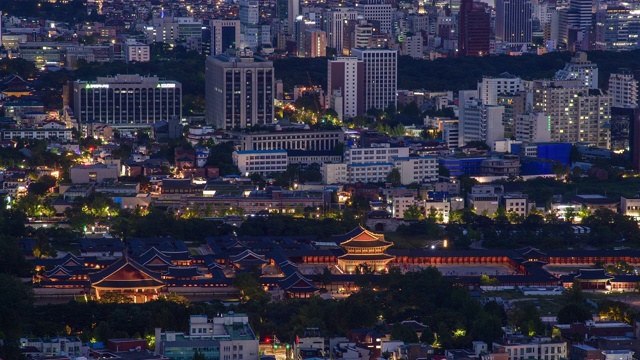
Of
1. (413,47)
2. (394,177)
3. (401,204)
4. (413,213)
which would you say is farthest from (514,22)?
(413,213)

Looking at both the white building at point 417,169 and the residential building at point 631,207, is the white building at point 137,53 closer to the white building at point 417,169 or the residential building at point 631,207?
the white building at point 417,169

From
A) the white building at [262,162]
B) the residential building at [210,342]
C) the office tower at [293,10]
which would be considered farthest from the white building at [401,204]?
the office tower at [293,10]

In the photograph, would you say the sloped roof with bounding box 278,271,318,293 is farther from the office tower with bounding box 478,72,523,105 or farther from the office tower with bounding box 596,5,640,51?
the office tower with bounding box 596,5,640,51

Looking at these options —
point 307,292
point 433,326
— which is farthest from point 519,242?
point 433,326

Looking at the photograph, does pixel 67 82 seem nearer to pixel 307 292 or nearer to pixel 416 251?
pixel 416 251

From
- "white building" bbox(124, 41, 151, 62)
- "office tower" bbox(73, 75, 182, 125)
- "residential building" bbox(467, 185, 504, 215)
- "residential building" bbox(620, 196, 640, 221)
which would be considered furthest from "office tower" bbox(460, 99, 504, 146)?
"white building" bbox(124, 41, 151, 62)

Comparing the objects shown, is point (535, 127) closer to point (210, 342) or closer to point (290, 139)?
point (290, 139)
